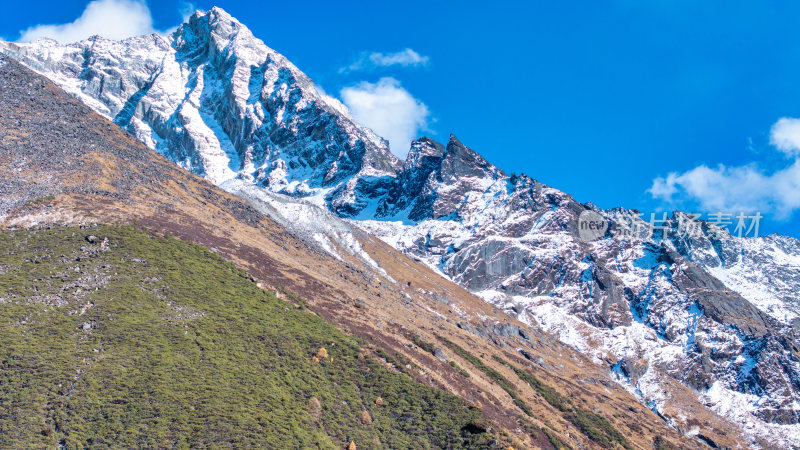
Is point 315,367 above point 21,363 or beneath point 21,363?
above

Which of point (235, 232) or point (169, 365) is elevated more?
point (235, 232)

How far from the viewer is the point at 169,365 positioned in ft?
118

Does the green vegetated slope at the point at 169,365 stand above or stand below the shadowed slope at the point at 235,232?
below

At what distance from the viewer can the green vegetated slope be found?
3064 cm

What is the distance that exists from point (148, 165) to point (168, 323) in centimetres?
A: 5012

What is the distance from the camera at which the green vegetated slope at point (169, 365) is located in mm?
30641

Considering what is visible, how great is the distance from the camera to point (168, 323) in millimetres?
41094

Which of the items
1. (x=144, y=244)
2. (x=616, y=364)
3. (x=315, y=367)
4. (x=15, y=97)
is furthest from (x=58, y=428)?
(x=616, y=364)

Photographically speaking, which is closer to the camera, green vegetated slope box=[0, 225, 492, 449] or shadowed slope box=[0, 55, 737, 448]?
green vegetated slope box=[0, 225, 492, 449]

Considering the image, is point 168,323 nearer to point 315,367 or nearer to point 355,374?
point 315,367

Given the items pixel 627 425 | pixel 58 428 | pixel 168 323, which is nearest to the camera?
pixel 58 428

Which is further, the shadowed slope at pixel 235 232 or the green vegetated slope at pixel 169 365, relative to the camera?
the shadowed slope at pixel 235 232

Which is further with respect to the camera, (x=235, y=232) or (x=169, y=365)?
(x=235, y=232)

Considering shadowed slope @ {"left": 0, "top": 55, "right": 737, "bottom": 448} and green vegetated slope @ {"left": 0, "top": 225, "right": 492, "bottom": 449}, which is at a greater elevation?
shadowed slope @ {"left": 0, "top": 55, "right": 737, "bottom": 448}
